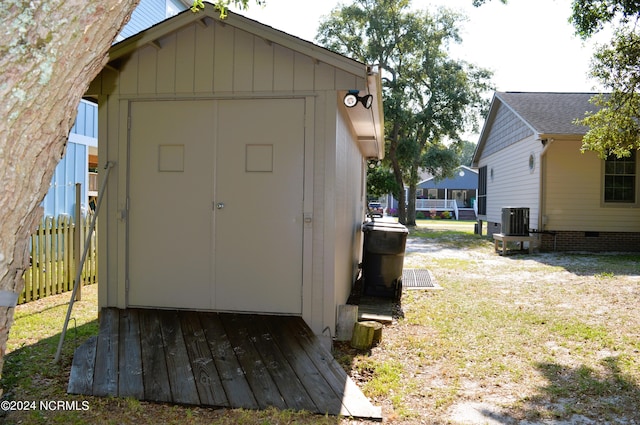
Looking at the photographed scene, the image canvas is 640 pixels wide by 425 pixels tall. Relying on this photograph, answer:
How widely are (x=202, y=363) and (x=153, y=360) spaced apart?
419mm

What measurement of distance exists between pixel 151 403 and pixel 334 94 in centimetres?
307

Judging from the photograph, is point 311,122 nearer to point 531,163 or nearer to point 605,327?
point 605,327

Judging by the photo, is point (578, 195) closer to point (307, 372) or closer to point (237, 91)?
point (237, 91)

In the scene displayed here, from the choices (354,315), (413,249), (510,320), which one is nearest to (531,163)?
(413,249)

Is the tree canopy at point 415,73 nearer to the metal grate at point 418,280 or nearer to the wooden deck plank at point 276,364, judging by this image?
the metal grate at point 418,280

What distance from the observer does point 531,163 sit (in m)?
14.4

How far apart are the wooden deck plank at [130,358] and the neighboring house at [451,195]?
126 ft

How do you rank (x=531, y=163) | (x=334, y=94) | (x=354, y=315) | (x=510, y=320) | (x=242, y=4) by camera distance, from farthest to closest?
(x=531, y=163) → (x=510, y=320) → (x=354, y=315) → (x=334, y=94) → (x=242, y=4)

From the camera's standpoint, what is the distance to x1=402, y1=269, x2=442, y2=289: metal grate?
8.41m

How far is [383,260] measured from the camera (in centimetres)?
705

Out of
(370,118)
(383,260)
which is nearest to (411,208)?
(383,260)

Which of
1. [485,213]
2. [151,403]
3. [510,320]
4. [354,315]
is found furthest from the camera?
[485,213]

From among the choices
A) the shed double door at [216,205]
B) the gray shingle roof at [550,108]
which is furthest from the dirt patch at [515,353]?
the gray shingle roof at [550,108]

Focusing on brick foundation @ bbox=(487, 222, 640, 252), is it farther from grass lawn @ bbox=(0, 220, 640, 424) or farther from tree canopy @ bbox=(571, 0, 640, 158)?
grass lawn @ bbox=(0, 220, 640, 424)
